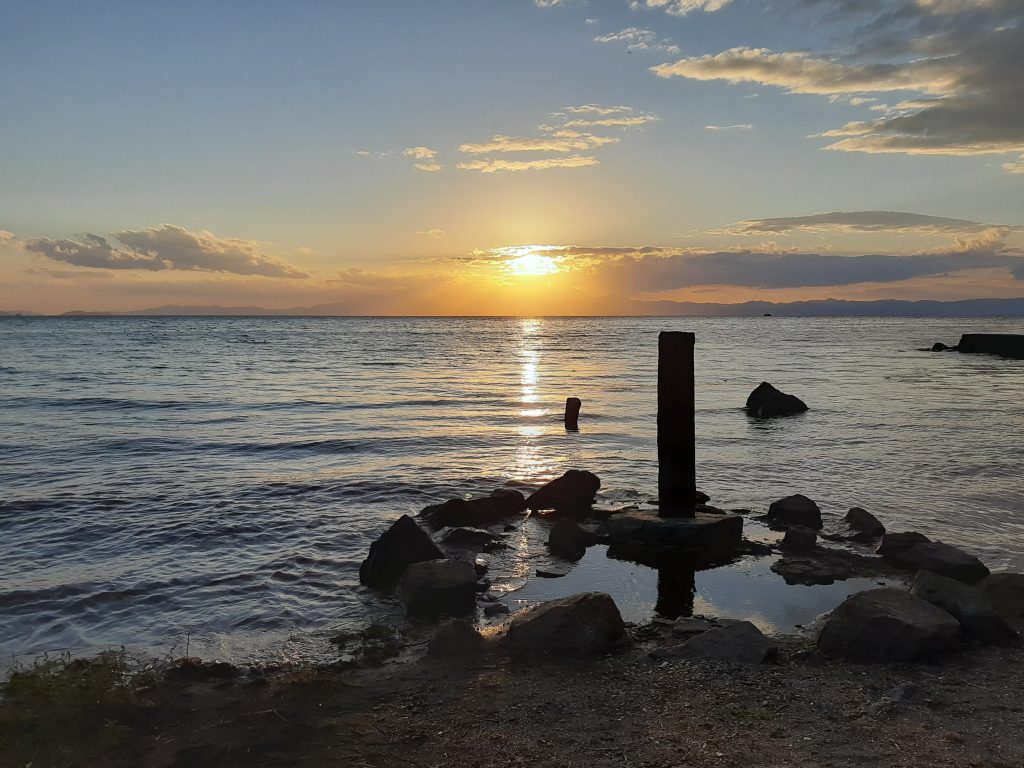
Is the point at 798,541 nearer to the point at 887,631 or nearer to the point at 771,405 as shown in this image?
the point at 887,631

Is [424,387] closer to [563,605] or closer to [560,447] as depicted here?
[560,447]

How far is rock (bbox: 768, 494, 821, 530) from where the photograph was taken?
12289 mm

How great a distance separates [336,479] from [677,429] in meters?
8.14

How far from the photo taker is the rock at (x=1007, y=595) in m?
8.04

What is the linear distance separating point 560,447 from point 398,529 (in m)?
11.2

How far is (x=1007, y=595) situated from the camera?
8.24m

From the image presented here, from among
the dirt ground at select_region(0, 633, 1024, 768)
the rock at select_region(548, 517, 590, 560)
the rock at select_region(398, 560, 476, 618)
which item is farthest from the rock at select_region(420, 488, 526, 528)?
the dirt ground at select_region(0, 633, 1024, 768)

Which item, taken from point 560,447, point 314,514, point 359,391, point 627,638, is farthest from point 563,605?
point 359,391

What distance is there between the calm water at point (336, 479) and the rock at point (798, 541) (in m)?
0.77

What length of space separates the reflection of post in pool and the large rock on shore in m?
2.92

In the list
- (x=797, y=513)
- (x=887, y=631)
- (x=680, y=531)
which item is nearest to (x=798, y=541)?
(x=797, y=513)

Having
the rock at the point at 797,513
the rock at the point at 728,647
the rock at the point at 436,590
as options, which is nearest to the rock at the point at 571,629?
the rock at the point at 728,647

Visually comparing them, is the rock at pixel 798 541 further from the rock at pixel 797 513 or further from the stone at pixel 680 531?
the rock at pixel 797 513

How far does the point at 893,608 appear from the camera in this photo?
7.43 m
